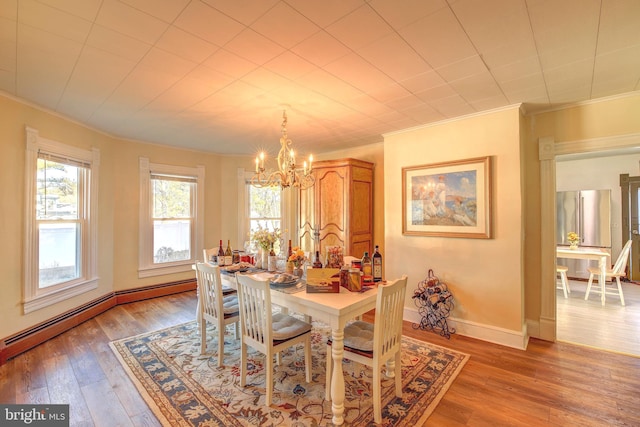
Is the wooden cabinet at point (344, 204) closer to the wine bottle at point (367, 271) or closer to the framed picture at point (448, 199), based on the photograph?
the framed picture at point (448, 199)

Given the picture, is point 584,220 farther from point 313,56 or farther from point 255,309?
point 255,309

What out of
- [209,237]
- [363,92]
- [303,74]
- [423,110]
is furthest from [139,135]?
[423,110]

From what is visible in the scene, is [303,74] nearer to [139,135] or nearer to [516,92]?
[516,92]

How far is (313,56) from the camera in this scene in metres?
2.00

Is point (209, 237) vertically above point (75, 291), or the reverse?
point (209, 237)

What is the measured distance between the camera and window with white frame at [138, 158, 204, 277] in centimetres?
458

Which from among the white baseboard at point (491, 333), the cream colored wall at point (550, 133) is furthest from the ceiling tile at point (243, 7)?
the white baseboard at point (491, 333)

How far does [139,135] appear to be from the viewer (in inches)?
164

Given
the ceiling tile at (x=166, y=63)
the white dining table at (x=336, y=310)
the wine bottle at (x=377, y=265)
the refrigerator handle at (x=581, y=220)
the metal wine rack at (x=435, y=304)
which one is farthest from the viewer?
the refrigerator handle at (x=581, y=220)

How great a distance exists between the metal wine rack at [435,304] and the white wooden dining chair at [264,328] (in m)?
1.70

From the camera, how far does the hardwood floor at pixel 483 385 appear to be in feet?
6.37

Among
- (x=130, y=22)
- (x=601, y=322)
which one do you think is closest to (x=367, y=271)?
(x=130, y=22)

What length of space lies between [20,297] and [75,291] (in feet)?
2.24

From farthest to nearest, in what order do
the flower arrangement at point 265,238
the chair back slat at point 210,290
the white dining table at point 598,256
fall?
1. the white dining table at point 598,256
2. the flower arrangement at point 265,238
3. the chair back slat at point 210,290
